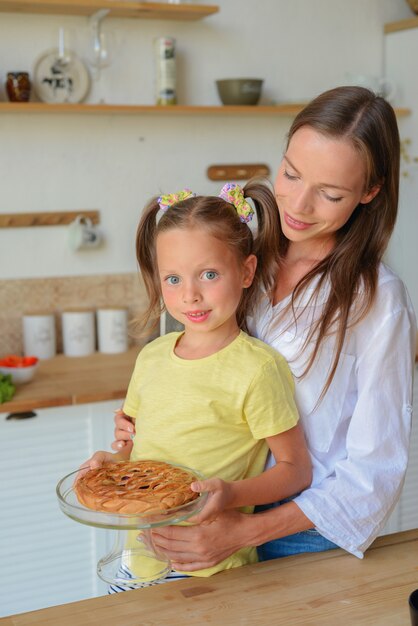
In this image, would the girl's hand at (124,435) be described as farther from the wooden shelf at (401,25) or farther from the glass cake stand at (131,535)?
the wooden shelf at (401,25)

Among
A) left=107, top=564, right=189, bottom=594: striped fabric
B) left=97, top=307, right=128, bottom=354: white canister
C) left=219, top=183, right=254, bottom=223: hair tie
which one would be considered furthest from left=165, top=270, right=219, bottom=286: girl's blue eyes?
left=97, top=307, right=128, bottom=354: white canister

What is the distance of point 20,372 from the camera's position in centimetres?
265

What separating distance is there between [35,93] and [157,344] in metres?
→ 1.71

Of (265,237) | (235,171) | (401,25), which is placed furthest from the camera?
(401,25)

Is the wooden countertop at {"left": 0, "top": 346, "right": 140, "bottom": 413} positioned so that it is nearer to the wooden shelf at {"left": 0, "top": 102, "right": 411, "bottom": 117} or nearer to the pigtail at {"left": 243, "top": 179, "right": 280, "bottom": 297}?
the wooden shelf at {"left": 0, "top": 102, "right": 411, "bottom": 117}

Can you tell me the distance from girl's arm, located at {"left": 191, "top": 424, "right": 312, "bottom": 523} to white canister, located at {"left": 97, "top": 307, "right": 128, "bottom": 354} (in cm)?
176

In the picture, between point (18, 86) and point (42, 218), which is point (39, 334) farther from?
point (18, 86)

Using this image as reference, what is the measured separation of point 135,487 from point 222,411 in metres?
0.22

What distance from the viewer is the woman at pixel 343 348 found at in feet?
4.37

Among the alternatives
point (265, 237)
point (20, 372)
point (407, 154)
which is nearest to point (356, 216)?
point (265, 237)

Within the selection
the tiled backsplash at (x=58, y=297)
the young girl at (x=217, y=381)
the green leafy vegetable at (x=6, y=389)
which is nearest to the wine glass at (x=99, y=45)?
the tiled backsplash at (x=58, y=297)

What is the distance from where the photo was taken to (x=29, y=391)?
260 cm

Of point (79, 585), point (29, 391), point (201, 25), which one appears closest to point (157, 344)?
point (29, 391)

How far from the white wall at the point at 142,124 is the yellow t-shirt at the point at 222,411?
1.74m
